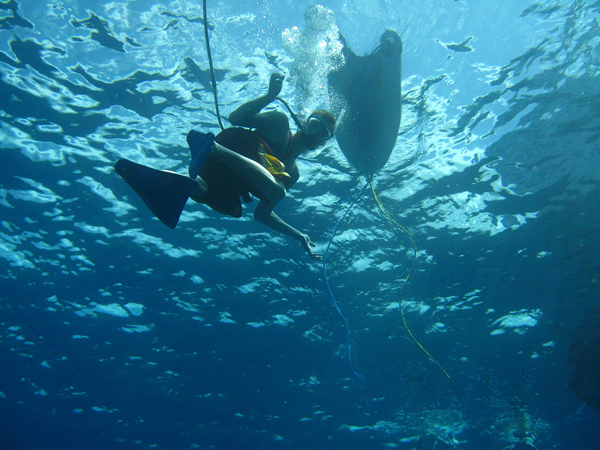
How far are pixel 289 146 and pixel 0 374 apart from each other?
26038 mm

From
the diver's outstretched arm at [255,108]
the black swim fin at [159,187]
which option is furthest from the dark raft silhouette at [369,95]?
the black swim fin at [159,187]

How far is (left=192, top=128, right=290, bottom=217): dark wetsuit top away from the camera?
3.50m

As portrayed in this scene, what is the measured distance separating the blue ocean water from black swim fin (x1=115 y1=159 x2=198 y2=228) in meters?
4.55

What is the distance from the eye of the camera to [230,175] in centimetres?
355

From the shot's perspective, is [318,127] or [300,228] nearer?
[318,127]

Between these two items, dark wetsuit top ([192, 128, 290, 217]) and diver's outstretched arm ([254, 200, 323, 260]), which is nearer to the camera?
dark wetsuit top ([192, 128, 290, 217])

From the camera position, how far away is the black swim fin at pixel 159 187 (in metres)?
2.83

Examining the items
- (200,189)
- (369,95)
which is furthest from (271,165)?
(369,95)

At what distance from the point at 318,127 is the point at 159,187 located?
2.19 meters

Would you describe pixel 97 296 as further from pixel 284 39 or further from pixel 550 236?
pixel 550 236

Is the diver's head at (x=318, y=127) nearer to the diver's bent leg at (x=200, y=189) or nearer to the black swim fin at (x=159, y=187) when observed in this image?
the diver's bent leg at (x=200, y=189)

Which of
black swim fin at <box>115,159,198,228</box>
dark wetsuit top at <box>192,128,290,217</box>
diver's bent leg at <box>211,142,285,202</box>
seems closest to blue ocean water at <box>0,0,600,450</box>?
dark wetsuit top at <box>192,128,290,217</box>

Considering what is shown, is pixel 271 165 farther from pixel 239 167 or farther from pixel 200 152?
pixel 200 152

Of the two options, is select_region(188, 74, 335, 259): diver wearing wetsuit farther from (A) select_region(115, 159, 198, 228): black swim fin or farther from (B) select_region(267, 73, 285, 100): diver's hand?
(A) select_region(115, 159, 198, 228): black swim fin
